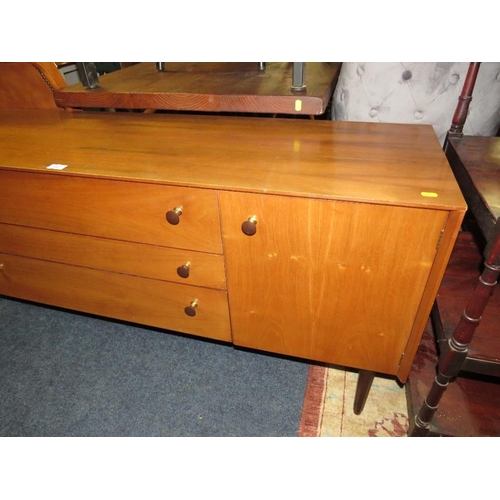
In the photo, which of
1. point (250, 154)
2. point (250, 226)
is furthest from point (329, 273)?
point (250, 154)

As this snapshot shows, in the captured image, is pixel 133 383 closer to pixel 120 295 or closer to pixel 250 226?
pixel 120 295

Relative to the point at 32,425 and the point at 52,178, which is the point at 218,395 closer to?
the point at 32,425

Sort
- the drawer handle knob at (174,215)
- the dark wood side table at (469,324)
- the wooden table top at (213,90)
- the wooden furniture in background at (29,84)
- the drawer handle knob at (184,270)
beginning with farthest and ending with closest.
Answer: the wooden furniture in background at (29,84) → the wooden table top at (213,90) → the drawer handle knob at (184,270) → the drawer handle knob at (174,215) → the dark wood side table at (469,324)

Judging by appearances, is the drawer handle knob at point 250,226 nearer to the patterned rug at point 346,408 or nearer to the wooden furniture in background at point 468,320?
the wooden furniture in background at point 468,320

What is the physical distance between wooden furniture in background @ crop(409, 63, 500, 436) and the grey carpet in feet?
1.39

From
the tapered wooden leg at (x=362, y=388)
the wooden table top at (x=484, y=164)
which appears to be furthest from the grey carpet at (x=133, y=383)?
the wooden table top at (x=484, y=164)

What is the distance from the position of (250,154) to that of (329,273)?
15.1 inches

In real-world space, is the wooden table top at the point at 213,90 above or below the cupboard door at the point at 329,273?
above

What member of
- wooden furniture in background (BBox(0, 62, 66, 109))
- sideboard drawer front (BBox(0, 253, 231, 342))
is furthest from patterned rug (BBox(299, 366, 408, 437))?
wooden furniture in background (BBox(0, 62, 66, 109))

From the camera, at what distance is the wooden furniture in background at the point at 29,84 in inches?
53.0

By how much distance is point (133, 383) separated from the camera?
50.8 inches

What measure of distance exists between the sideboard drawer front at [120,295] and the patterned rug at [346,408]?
37 centimetres

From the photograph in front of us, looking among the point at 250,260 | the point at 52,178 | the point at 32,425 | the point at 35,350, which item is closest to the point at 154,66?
the point at 52,178

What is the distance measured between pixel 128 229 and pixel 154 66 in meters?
0.93
